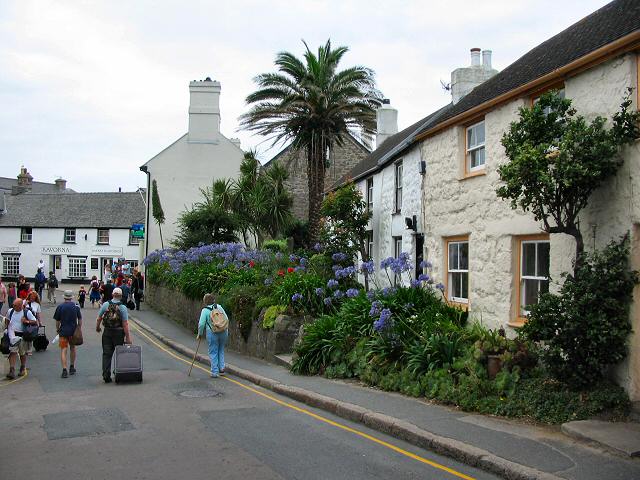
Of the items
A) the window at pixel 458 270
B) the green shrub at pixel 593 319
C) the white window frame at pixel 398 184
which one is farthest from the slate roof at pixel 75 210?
the green shrub at pixel 593 319

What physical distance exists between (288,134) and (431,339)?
17584 mm

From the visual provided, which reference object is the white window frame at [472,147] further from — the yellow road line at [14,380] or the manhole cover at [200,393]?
the yellow road line at [14,380]

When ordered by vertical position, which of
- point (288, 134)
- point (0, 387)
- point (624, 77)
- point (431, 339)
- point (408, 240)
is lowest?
point (0, 387)

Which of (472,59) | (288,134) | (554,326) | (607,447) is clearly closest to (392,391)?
(554,326)

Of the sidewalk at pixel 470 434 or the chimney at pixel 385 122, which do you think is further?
the chimney at pixel 385 122

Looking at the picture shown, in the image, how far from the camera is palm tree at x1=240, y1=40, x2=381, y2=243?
26.3 meters

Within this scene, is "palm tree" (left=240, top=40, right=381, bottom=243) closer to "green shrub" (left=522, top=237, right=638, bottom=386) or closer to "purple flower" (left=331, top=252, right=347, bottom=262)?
"purple flower" (left=331, top=252, right=347, bottom=262)

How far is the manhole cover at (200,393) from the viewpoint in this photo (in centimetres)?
1113

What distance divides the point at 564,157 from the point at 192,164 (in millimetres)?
31692

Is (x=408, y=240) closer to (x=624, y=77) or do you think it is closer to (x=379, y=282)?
A: (x=379, y=282)

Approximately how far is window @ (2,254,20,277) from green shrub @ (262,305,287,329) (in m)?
46.8

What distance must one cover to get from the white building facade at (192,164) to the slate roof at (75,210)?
17.6m

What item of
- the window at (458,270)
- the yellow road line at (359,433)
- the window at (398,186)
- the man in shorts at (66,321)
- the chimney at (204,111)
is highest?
the chimney at (204,111)

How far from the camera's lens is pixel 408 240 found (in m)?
16.7
